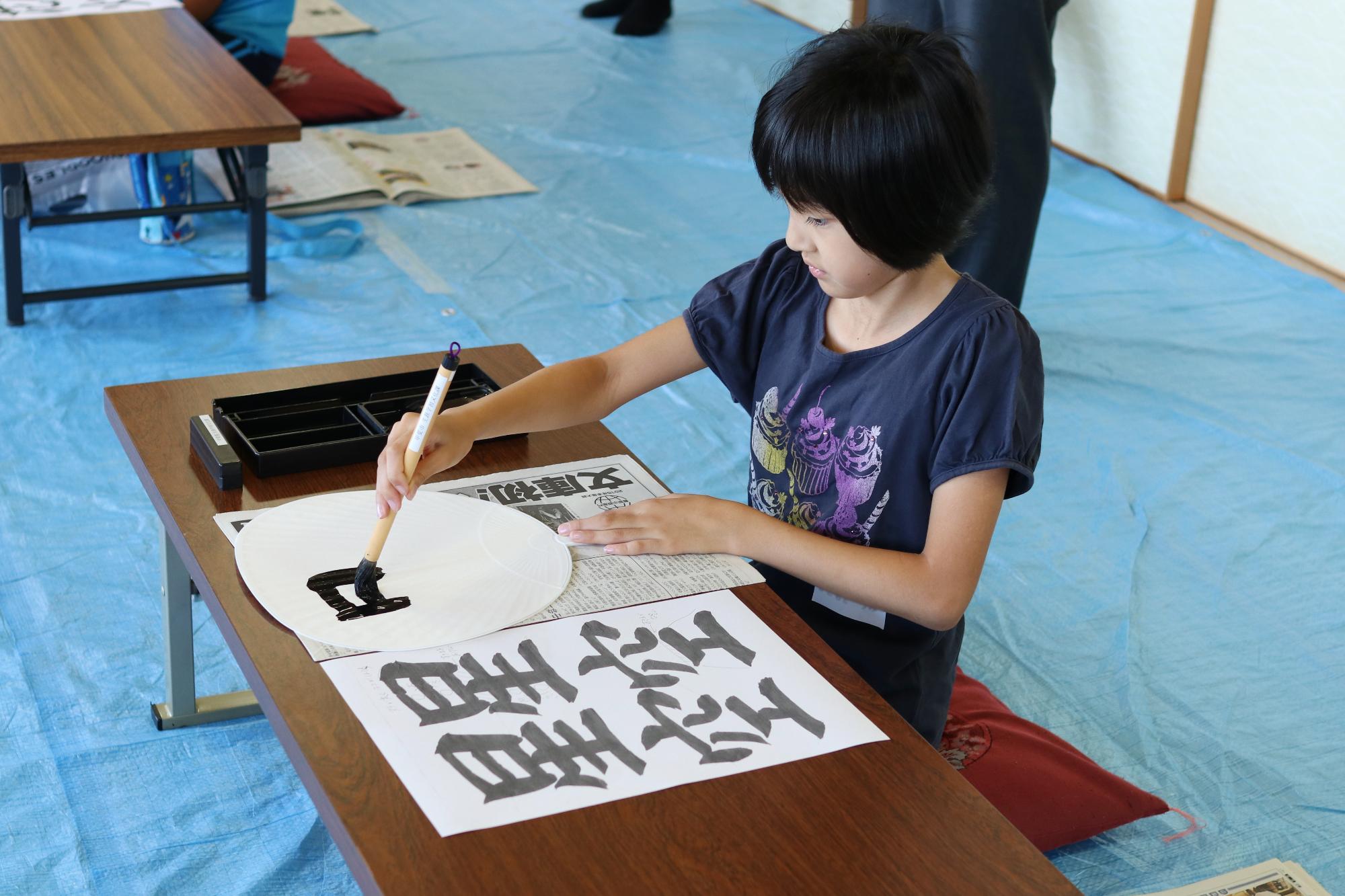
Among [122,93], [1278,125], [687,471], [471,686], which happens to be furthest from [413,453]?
[1278,125]

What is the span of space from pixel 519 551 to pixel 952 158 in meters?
0.46

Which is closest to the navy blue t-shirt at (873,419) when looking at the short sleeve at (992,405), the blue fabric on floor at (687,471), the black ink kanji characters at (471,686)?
the short sleeve at (992,405)

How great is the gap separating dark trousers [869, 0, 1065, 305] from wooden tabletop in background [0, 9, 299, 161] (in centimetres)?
121

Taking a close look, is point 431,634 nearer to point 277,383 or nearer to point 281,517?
point 281,517

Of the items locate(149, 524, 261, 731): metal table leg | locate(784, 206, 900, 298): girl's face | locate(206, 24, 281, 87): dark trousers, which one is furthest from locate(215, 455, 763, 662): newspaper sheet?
locate(206, 24, 281, 87): dark trousers

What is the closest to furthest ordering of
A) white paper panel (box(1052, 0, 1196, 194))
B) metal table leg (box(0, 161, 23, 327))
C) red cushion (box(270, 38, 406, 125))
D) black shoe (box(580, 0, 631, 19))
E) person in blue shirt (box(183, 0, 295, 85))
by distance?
metal table leg (box(0, 161, 23, 327))
person in blue shirt (box(183, 0, 295, 85))
white paper panel (box(1052, 0, 1196, 194))
red cushion (box(270, 38, 406, 125))
black shoe (box(580, 0, 631, 19))

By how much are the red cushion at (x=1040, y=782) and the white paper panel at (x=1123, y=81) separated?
244cm

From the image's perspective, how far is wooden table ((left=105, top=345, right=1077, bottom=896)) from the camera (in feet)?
2.60

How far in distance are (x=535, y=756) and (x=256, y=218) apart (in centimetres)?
202

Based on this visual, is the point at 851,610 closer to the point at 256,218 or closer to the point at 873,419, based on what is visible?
the point at 873,419

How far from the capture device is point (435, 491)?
1.20 m

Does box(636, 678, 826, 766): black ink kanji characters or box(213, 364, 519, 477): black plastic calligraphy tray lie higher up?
box(213, 364, 519, 477): black plastic calligraphy tray

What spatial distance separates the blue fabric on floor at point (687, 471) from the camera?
5.11ft

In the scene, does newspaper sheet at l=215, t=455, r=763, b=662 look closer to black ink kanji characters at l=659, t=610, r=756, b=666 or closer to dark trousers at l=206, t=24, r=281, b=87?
black ink kanji characters at l=659, t=610, r=756, b=666
